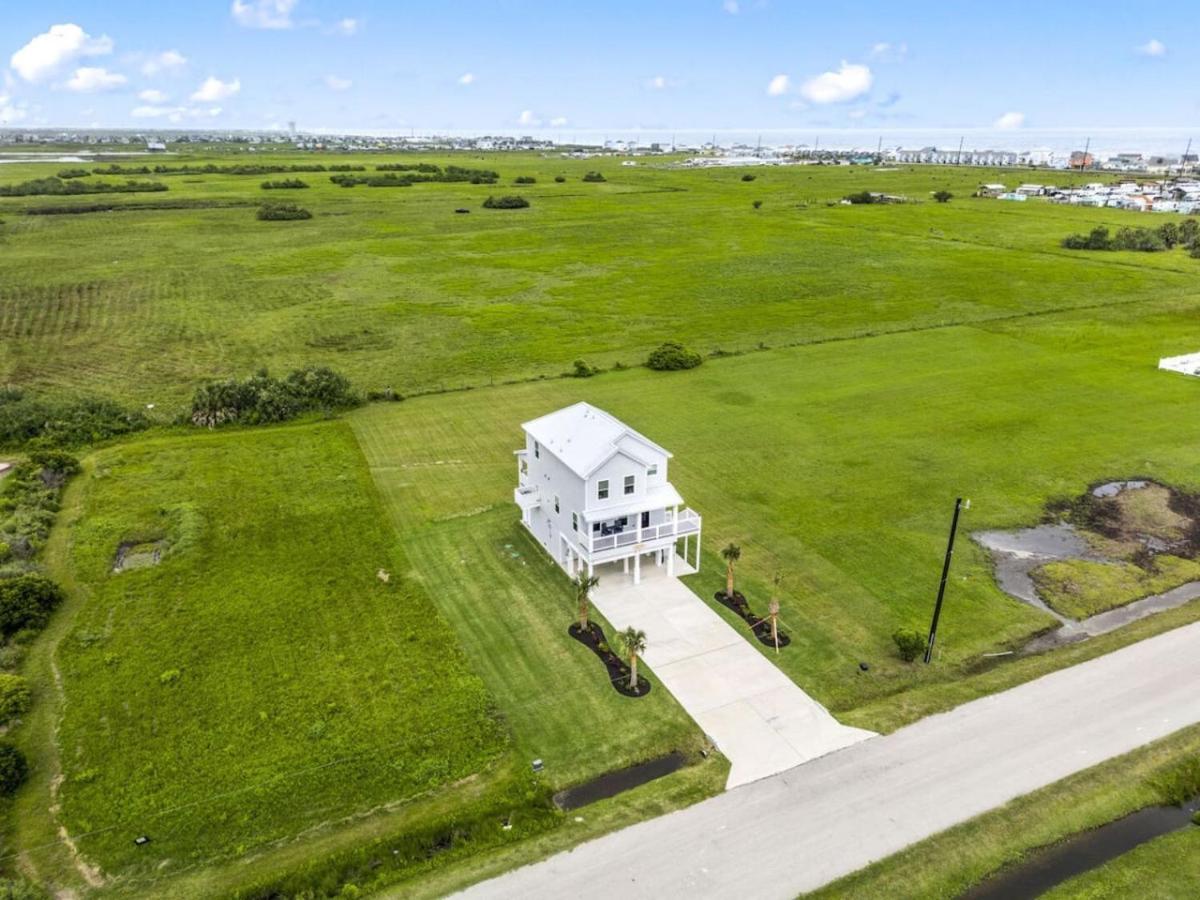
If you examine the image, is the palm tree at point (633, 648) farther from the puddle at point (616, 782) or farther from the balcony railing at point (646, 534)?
the balcony railing at point (646, 534)

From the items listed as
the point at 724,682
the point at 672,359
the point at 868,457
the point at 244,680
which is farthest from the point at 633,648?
the point at 672,359

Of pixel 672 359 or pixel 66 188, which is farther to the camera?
pixel 66 188

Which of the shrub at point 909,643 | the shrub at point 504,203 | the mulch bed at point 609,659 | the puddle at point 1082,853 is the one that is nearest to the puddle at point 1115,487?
the shrub at point 909,643

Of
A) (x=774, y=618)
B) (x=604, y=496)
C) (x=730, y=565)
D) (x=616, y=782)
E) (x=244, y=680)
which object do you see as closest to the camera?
(x=616, y=782)

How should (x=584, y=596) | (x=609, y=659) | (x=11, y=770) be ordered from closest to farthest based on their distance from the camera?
(x=11, y=770), (x=609, y=659), (x=584, y=596)


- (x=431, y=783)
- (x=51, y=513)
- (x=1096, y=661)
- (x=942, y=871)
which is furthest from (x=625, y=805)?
(x=51, y=513)

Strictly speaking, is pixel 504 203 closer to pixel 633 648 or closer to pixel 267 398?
pixel 267 398

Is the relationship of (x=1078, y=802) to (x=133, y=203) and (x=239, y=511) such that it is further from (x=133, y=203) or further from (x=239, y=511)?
(x=133, y=203)
